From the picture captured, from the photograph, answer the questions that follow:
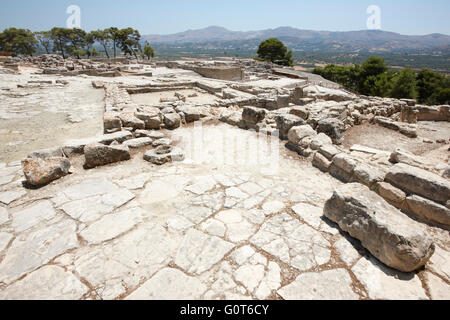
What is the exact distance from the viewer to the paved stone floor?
6.75 feet

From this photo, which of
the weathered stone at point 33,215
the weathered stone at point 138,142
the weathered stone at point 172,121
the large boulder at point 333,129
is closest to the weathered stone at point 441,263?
the large boulder at point 333,129

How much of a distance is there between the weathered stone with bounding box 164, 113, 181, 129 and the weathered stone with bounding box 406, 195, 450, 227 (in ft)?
18.7

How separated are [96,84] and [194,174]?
13.1 metres

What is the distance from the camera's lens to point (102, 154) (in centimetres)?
432

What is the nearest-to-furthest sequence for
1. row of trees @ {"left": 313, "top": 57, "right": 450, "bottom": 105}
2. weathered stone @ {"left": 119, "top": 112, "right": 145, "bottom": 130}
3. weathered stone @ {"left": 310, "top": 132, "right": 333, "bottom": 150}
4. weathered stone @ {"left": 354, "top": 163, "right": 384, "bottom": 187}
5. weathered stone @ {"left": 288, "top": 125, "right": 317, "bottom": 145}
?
1. weathered stone @ {"left": 354, "top": 163, "right": 384, "bottom": 187}
2. weathered stone @ {"left": 310, "top": 132, "right": 333, "bottom": 150}
3. weathered stone @ {"left": 288, "top": 125, "right": 317, "bottom": 145}
4. weathered stone @ {"left": 119, "top": 112, "right": 145, "bottom": 130}
5. row of trees @ {"left": 313, "top": 57, "right": 450, "bottom": 105}

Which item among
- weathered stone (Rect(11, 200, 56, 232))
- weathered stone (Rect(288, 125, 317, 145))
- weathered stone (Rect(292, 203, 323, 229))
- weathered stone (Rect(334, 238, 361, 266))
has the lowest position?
weathered stone (Rect(334, 238, 361, 266))

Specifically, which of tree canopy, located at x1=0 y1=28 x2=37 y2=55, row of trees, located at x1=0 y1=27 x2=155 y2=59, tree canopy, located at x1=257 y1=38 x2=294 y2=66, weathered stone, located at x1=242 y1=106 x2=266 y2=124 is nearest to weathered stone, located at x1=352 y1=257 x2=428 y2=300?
weathered stone, located at x1=242 y1=106 x2=266 y2=124

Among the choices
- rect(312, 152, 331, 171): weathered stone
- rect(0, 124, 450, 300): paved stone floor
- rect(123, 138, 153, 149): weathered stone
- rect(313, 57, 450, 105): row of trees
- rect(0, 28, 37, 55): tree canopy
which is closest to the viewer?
rect(0, 124, 450, 300): paved stone floor

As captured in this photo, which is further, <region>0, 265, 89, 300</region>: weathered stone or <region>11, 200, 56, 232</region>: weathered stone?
<region>11, 200, 56, 232</region>: weathered stone

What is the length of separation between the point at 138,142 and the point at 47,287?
3608 millimetres

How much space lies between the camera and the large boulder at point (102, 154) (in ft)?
13.9

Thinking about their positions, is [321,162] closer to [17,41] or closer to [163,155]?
[163,155]

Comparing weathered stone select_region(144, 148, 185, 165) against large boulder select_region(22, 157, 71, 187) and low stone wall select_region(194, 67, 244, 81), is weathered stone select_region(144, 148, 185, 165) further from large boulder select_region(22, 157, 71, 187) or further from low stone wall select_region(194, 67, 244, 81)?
low stone wall select_region(194, 67, 244, 81)
